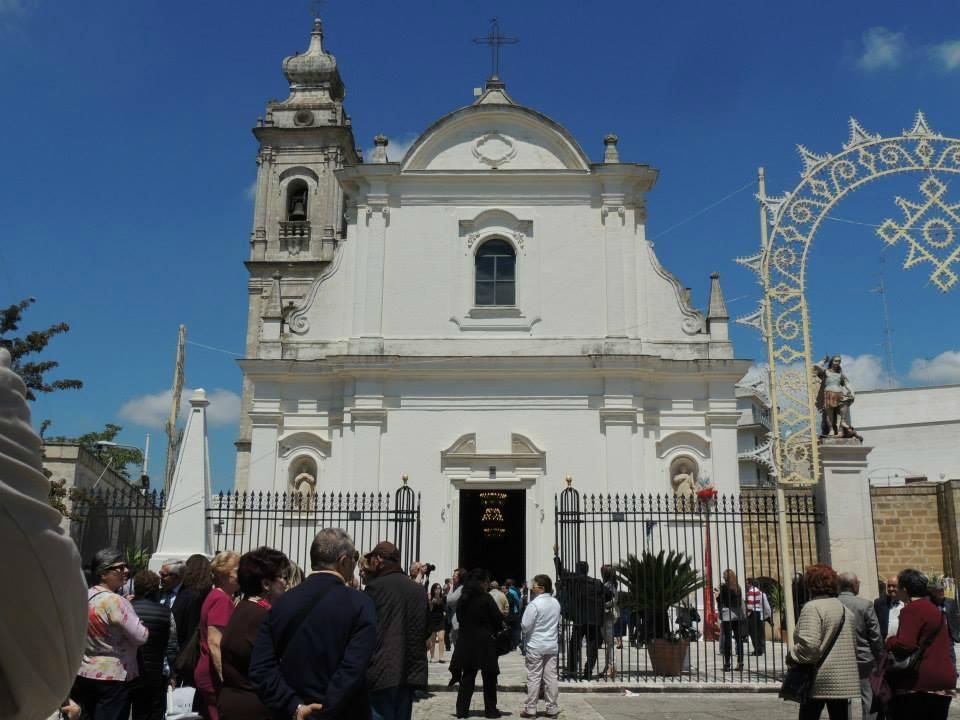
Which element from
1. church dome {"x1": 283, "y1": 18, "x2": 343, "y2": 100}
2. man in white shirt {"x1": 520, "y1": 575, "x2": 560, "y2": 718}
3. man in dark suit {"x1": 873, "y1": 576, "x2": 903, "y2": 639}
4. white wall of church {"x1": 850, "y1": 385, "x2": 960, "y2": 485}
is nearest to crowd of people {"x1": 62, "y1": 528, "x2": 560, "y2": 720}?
man in white shirt {"x1": 520, "y1": 575, "x2": 560, "y2": 718}

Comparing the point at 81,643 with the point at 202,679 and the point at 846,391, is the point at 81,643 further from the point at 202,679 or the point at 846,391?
the point at 846,391

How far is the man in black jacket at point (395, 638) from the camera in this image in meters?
6.16

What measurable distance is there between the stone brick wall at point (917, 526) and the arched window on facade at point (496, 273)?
10347 mm

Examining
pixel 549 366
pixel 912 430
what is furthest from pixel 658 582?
pixel 912 430

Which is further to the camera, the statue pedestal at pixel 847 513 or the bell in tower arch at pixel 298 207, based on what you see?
the bell in tower arch at pixel 298 207

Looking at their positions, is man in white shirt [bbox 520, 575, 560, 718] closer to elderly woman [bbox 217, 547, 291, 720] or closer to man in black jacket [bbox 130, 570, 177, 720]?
man in black jacket [bbox 130, 570, 177, 720]

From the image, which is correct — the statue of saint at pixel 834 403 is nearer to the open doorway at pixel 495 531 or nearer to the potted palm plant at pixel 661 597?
the potted palm plant at pixel 661 597

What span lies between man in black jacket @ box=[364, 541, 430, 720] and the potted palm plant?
279 inches

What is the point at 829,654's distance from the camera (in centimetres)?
614

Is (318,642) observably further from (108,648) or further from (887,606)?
(887,606)

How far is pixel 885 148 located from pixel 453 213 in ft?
34.1

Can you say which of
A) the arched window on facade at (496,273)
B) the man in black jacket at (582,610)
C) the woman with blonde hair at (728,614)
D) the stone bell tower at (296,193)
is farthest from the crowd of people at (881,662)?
the stone bell tower at (296,193)

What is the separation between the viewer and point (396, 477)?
66.5 ft

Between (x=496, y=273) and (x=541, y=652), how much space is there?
1285 cm
